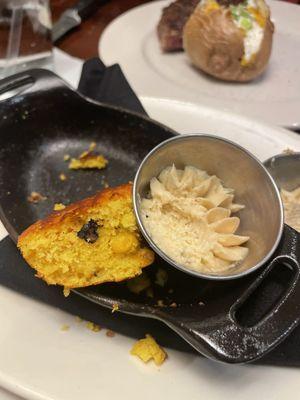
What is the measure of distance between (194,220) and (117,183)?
0.28 metres

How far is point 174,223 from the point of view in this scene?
81cm

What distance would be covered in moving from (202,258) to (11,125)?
53 cm

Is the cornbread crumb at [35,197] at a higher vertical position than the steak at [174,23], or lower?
lower

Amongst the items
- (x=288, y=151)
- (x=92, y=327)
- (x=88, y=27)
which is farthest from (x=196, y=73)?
(x=92, y=327)

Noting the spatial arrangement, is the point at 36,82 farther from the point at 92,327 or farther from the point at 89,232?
the point at 92,327

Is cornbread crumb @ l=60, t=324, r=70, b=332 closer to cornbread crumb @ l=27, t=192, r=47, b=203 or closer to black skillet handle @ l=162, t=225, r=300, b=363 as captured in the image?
black skillet handle @ l=162, t=225, r=300, b=363

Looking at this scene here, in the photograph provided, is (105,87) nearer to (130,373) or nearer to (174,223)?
(174,223)

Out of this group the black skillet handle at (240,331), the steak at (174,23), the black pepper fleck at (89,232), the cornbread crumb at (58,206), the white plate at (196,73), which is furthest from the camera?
the steak at (174,23)

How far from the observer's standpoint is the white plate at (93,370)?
0.69 meters

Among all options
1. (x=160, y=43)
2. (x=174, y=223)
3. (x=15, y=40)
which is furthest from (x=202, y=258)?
(x=160, y=43)

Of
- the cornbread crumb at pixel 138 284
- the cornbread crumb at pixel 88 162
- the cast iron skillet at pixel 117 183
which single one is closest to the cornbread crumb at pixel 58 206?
the cast iron skillet at pixel 117 183

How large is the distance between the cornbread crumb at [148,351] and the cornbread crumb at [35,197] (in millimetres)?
384

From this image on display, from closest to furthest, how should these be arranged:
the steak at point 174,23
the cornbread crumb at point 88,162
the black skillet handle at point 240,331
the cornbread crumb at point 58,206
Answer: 1. the black skillet handle at point 240,331
2. the cornbread crumb at point 58,206
3. the cornbread crumb at point 88,162
4. the steak at point 174,23

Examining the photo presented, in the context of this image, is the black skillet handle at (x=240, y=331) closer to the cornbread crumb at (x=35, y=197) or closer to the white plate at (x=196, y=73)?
the cornbread crumb at (x=35, y=197)
